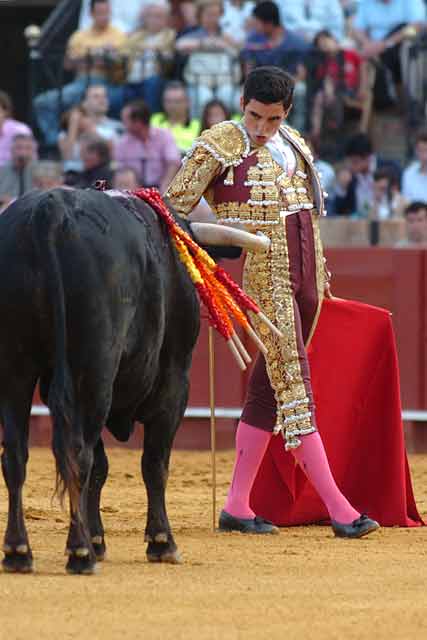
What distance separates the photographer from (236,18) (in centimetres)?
1255

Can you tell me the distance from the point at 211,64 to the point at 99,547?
7.43 metres

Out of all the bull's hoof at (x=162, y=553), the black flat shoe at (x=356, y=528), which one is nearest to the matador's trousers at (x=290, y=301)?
the black flat shoe at (x=356, y=528)

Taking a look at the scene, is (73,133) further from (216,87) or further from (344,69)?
(344,69)

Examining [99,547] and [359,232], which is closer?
[99,547]

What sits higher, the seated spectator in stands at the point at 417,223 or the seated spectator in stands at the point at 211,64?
the seated spectator in stands at the point at 211,64

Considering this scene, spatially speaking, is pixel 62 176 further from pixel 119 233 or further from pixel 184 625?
pixel 184 625

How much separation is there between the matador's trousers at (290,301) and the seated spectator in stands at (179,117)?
557cm

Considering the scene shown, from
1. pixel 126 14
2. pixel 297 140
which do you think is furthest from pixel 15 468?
pixel 126 14

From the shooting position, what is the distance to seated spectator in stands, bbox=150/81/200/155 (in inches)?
455

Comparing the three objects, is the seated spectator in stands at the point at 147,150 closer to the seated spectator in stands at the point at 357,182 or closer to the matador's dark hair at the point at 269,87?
the seated spectator in stands at the point at 357,182

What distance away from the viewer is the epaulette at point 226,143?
589cm

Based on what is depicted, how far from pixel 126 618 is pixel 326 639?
0.53 metres

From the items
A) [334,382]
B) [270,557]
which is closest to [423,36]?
[334,382]

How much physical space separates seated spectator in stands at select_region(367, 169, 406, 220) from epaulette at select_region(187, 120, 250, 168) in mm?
4989
